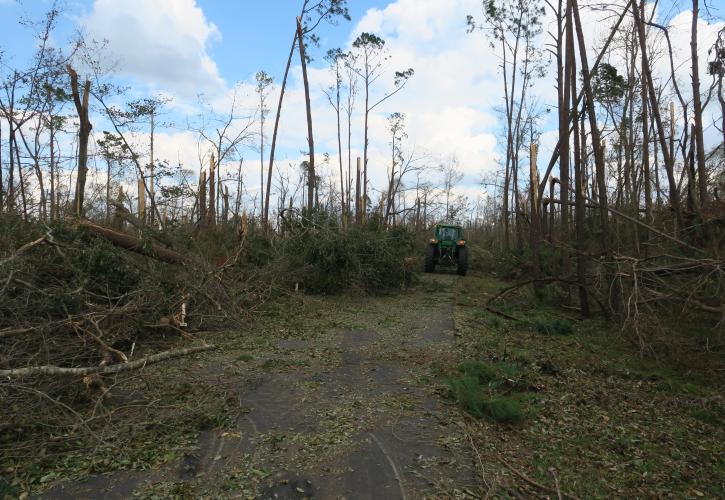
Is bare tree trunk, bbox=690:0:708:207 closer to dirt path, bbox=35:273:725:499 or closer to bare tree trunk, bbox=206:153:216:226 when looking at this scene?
dirt path, bbox=35:273:725:499

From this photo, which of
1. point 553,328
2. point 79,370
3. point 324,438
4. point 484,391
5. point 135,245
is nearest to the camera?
point 324,438

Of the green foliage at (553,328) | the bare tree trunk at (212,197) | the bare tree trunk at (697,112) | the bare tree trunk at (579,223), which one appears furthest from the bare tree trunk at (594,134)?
the bare tree trunk at (212,197)

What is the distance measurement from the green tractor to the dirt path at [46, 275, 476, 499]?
11011 millimetres

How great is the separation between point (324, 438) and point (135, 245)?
5502 millimetres

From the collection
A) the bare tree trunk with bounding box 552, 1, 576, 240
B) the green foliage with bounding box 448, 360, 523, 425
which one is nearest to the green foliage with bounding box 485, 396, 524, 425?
the green foliage with bounding box 448, 360, 523, 425

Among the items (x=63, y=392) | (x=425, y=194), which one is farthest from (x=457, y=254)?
(x=425, y=194)

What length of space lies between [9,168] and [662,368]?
19605mm

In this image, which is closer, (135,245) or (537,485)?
(537,485)

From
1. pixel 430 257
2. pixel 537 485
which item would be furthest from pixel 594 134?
pixel 430 257

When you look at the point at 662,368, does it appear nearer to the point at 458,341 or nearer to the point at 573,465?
the point at 458,341

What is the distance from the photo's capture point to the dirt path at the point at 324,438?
3.05 metres

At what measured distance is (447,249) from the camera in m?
18.0

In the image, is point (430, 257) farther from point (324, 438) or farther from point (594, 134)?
point (324, 438)

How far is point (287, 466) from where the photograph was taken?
3.31 meters
